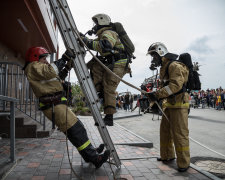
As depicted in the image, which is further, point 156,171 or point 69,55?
point 156,171

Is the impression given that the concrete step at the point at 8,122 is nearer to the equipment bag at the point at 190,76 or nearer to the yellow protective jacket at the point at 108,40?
the yellow protective jacket at the point at 108,40

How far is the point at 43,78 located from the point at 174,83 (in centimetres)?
231

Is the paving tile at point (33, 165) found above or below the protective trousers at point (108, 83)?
below

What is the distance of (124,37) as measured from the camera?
3.49m

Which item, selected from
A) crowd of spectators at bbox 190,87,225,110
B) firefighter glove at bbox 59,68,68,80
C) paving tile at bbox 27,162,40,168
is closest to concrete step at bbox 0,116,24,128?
paving tile at bbox 27,162,40,168

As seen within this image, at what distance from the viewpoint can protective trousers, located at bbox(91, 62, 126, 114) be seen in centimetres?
336

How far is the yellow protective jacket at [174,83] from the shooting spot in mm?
3661

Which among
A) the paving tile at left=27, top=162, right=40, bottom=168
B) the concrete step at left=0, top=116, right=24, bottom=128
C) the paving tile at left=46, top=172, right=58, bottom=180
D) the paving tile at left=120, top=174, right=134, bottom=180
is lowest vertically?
the paving tile at left=120, top=174, right=134, bottom=180

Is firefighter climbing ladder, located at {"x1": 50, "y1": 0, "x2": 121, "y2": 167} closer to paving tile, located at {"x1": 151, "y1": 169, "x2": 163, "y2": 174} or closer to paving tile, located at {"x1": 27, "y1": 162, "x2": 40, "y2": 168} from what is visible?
paving tile, located at {"x1": 151, "y1": 169, "x2": 163, "y2": 174}

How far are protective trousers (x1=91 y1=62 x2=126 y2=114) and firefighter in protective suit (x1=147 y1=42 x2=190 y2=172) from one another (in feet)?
2.60

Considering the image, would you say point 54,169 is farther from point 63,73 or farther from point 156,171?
point 156,171

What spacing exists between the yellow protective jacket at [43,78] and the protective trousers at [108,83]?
66 cm

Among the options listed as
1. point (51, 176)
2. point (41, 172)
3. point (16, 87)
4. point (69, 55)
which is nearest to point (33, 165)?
point (41, 172)

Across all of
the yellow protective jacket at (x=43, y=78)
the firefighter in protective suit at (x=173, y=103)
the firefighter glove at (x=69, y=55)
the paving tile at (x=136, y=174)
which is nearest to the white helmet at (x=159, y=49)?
the firefighter in protective suit at (x=173, y=103)
